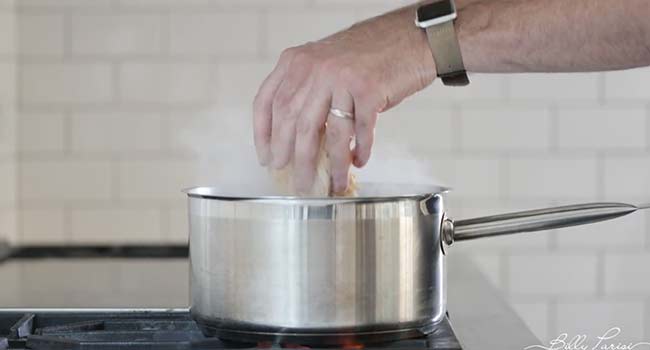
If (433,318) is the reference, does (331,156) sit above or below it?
above

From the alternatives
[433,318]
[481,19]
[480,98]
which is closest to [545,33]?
[481,19]

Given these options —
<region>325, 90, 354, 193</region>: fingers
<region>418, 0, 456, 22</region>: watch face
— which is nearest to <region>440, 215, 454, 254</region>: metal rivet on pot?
<region>325, 90, 354, 193</region>: fingers

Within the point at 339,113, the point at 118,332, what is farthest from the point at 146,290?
the point at 339,113

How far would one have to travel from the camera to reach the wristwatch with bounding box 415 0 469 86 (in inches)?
43.2

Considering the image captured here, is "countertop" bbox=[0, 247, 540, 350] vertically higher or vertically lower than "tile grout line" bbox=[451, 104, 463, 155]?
lower

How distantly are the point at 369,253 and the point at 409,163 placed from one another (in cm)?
38

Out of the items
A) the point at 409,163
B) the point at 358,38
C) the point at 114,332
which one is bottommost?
the point at 114,332

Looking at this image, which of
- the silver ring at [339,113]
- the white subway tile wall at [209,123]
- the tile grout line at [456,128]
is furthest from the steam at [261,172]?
the tile grout line at [456,128]

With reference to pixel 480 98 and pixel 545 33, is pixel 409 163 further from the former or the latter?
pixel 480 98

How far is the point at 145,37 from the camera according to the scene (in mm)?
2293

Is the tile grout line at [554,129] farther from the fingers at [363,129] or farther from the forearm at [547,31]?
the fingers at [363,129]

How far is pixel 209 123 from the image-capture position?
90.4 inches

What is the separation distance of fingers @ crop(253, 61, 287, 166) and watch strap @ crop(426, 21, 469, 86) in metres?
0.15
